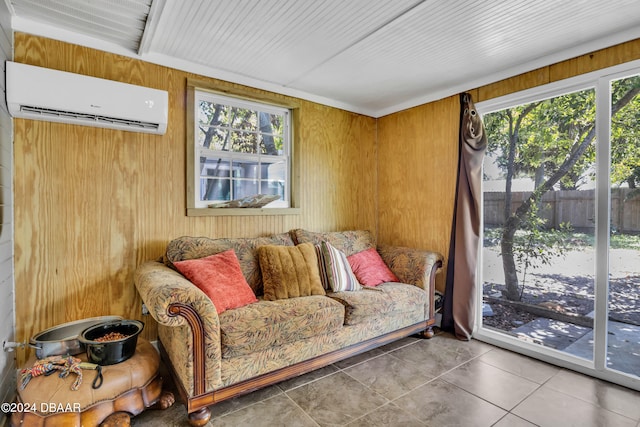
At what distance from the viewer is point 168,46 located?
2.42m

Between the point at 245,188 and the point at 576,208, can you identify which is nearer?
the point at 576,208

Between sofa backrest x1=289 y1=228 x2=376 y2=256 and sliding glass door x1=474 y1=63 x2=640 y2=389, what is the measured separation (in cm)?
114

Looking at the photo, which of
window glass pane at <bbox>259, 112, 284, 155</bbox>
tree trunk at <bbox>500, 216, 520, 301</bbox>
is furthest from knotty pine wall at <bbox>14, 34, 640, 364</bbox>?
tree trunk at <bbox>500, 216, 520, 301</bbox>

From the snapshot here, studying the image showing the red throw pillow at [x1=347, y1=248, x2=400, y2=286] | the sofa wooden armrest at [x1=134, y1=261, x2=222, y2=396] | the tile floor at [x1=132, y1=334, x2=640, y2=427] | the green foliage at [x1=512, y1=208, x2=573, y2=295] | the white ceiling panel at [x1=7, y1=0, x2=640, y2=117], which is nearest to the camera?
the sofa wooden armrest at [x1=134, y1=261, x2=222, y2=396]

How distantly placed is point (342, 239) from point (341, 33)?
6.09ft

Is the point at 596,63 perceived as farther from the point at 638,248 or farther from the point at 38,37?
the point at 38,37

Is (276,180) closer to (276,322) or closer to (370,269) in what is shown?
(370,269)

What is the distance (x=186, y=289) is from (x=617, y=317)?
9.61 feet

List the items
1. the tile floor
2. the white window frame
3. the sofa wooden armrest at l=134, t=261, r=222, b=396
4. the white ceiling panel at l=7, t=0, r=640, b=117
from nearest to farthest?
the sofa wooden armrest at l=134, t=261, r=222, b=396, the tile floor, the white ceiling panel at l=7, t=0, r=640, b=117, the white window frame

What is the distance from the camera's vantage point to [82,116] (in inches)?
85.8

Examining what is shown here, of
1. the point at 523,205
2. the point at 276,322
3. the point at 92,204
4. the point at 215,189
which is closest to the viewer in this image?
the point at 276,322

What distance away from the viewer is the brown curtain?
9.70 ft

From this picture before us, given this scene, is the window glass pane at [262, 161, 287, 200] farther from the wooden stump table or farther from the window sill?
the wooden stump table

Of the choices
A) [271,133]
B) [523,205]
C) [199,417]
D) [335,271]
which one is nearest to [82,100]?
[271,133]
